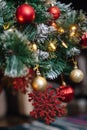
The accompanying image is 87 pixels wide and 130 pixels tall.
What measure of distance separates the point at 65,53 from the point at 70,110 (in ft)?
5.39

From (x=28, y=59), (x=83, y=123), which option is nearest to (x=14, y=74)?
(x=28, y=59)

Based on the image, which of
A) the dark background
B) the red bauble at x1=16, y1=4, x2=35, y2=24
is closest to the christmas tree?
the red bauble at x1=16, y1=4, x2=35, y2=24

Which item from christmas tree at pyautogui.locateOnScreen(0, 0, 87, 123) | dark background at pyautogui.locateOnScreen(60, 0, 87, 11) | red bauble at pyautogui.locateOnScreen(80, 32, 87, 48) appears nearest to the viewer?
christmas tree at pyautogui.locateOnScreen(0, 0, 87, 123)

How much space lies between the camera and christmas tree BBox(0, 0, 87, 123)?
529mm

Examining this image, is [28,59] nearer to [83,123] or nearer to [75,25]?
[75,25]

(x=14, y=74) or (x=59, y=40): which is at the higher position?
(x=59, y=40)

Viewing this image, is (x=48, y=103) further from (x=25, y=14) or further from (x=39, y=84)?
(x=25, y=14)

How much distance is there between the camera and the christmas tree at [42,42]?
1.73 ft

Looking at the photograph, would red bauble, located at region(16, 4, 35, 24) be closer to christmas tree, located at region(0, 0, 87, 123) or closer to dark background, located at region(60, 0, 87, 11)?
christmas tree, located at region(0, 0, 87, 123)

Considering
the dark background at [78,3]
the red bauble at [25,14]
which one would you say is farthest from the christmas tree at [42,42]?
the dark background at [78,3]

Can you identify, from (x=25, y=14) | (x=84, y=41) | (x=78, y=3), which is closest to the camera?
(x=25, y=14)

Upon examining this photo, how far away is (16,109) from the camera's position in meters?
2.23

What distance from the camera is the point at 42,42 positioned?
625 mm

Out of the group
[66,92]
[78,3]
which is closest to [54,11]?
[66,92]
